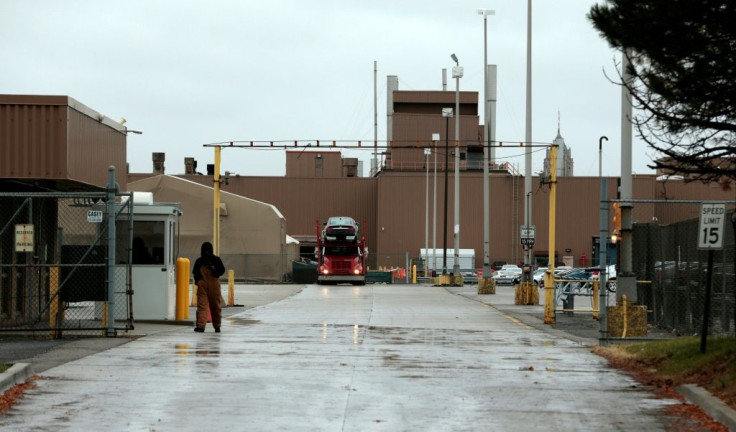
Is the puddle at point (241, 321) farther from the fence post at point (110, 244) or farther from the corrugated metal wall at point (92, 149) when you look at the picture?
the fence post at point (110, 244)

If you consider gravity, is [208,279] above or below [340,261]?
above

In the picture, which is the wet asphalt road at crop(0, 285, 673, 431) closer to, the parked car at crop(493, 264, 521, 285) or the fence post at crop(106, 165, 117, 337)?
the fence post at crop(106, 165, 117, 337)

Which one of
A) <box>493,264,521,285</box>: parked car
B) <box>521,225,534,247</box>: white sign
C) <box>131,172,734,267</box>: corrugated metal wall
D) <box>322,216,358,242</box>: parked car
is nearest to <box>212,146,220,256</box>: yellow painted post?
<box>521,225,534,247</box>: white sign

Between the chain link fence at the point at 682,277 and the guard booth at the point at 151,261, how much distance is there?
9.43m

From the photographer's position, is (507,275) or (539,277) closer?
(539,277)

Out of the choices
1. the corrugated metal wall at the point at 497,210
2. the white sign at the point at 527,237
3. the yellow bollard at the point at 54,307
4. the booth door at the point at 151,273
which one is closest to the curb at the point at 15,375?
the yellow bollard at the point at 54,307

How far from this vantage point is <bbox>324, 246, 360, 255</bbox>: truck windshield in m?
64.2

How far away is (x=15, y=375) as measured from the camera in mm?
13031

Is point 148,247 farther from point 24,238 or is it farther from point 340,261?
point 340,261

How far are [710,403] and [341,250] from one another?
52.7 metres

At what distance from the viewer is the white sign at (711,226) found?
1523 cm

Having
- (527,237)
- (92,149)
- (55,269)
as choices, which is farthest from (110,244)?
(527,237)

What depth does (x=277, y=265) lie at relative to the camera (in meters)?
72.4

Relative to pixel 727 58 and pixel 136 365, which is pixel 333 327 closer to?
pixel 136 365
